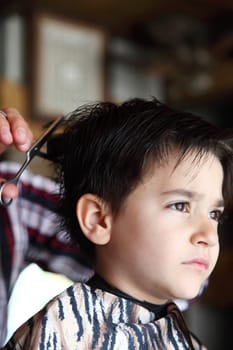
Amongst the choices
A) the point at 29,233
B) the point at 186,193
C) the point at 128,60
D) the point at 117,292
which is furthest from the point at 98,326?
the point at 128,60

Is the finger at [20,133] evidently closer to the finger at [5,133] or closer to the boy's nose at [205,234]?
the finger at [5,133]

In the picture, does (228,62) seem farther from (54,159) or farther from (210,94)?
(54,159)

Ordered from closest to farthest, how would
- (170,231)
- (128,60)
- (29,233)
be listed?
1. (170,231)
2. (29,233)
3. (128,60)

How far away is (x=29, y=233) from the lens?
988 mm

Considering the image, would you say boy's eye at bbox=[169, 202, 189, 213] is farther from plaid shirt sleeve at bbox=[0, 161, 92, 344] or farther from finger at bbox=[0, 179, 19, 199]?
plaid shirt sleeve at bbox=[0, 161, 92, 344]

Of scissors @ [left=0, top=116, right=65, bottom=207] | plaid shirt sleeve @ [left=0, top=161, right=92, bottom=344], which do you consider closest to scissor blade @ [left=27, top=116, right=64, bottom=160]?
scissors @ [left=0, top=116, right=65, bottom=207]

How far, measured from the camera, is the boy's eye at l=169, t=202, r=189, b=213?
58 cm

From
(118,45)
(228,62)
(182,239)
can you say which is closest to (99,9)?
(118,45)

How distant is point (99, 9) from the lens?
211cm

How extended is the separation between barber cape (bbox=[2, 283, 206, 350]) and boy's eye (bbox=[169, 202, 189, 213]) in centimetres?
11

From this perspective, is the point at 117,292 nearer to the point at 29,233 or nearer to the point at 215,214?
the point at 215,214

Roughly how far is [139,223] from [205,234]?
65mm

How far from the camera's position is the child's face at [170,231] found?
1.87ft

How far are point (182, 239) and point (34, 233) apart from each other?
47 centimetres
